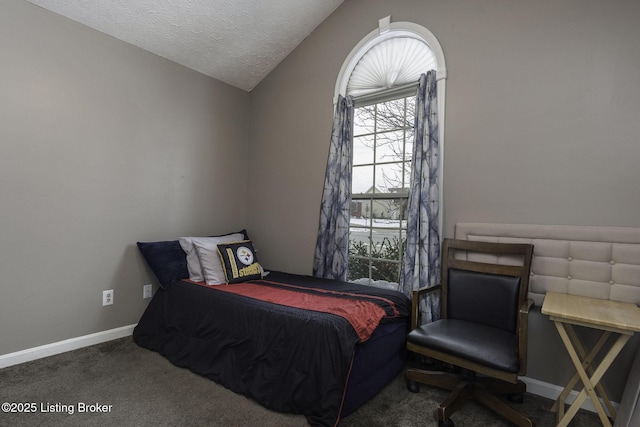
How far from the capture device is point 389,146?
2.88 meters

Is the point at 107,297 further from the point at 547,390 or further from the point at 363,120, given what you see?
the point at 547,390

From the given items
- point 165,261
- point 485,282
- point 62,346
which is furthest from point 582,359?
point 62,346

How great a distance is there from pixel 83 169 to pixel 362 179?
2362 millimetres

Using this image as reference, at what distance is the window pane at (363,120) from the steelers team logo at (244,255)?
1533 millimetres

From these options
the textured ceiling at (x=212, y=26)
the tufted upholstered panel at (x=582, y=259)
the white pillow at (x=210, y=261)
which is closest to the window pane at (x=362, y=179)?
the tufted upholstered panel at (x=582, y=259)

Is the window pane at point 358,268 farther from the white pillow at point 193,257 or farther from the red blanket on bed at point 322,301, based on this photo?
the white pillow at point 193,257

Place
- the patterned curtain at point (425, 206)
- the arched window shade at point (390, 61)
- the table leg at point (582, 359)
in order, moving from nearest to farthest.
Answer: the table leg at point (582, 359)
the patterned curtain at point (425, 206)
the arched window shade at point (390, 61)

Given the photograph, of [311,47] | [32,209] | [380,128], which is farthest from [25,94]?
[380,128]

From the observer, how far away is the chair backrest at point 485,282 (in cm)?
193

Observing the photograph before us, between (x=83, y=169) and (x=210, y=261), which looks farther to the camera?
(x=210, y=261)

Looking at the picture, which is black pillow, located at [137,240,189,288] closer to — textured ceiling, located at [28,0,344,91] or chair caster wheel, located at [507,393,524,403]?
textured ceiling, located at [28,0,344,91]

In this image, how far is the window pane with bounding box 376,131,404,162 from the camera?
2.82 metres

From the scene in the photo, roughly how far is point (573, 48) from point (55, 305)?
13.2 ft

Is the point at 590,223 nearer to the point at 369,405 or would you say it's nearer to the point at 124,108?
the point at 369,405
